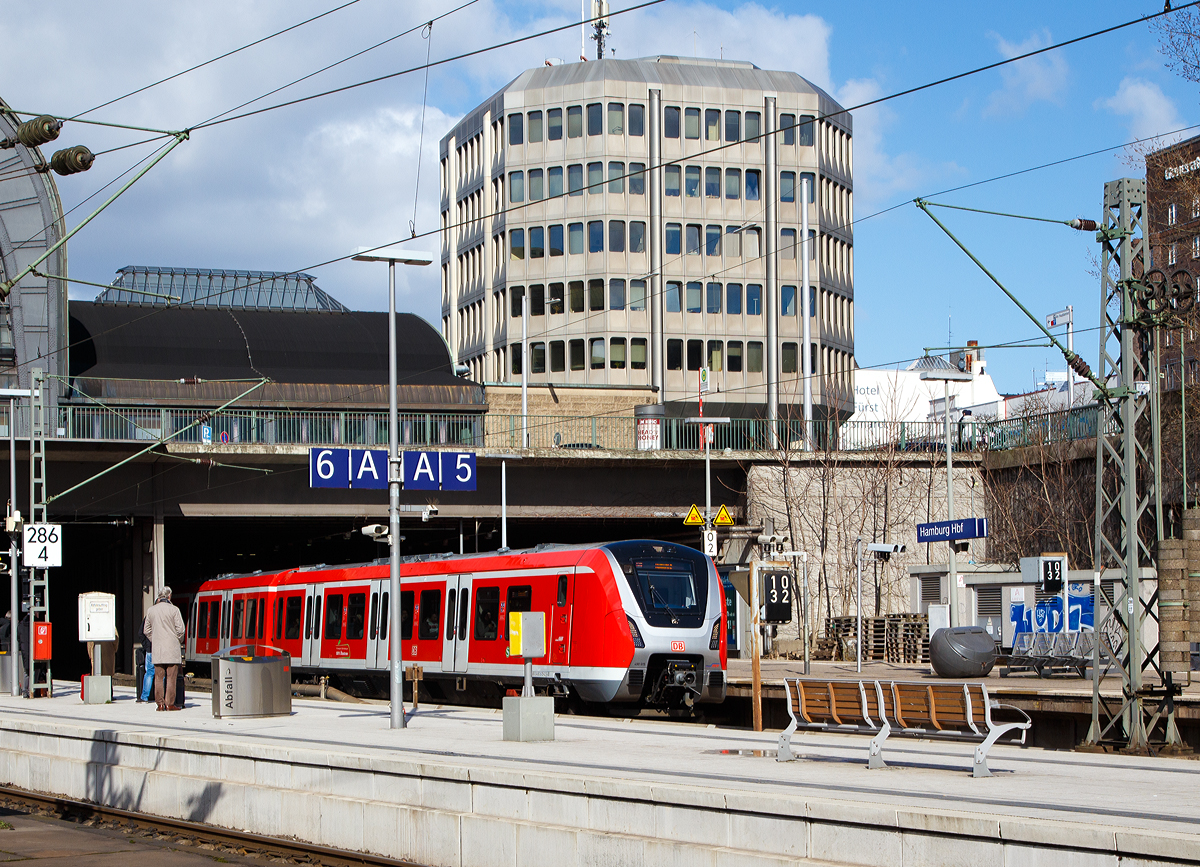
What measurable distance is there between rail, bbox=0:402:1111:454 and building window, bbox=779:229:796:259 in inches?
1109

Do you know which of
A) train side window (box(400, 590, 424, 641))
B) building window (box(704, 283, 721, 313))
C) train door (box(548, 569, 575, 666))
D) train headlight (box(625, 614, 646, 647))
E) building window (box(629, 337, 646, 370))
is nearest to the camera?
train headlight (box(625, 614, 646, 647))

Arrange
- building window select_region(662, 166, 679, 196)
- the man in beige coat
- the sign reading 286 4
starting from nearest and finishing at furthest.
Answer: the man in beige coat
the sign reading 286 4
building window select_region(662, 166, 679, 196)

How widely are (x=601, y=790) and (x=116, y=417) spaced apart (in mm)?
36071

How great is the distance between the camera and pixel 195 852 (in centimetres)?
1341

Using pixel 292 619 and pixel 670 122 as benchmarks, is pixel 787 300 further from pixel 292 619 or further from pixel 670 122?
pixel 292 619

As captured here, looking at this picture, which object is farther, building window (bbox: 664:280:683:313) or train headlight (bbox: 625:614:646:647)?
building window (bbox: 664:280:683:313)

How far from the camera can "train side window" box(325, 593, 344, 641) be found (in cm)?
3152

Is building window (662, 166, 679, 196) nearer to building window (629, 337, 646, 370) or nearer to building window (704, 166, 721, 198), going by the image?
building window (704, 166, 721, 198)

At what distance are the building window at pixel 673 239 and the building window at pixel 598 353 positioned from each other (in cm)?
596

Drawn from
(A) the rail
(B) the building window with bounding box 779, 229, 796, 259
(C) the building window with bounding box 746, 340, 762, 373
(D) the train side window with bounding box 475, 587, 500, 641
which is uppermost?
(B) the building window with bounding box 779, 229, 796, 259

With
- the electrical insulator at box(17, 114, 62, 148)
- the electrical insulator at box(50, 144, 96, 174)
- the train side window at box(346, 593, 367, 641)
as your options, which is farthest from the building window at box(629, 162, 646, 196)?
the electrical insulator at box(17, 114, 62, 148)

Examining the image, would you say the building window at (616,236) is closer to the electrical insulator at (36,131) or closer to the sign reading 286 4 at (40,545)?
the sign reading 286 4 at (40,545)

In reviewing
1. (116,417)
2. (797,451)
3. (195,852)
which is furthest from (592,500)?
(195,852)

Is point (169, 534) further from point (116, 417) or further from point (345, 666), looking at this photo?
point (345, 666)
